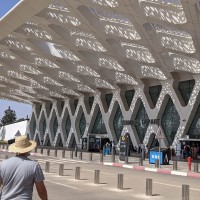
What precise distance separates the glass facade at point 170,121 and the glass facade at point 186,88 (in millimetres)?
1723

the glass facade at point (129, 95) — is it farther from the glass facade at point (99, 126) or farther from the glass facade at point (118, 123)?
the glass facade at point (99, 126)

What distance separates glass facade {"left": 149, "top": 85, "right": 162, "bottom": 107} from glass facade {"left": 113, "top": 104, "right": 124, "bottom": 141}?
6.39m

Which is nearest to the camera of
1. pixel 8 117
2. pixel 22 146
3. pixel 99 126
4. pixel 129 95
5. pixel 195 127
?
pixel 22 146

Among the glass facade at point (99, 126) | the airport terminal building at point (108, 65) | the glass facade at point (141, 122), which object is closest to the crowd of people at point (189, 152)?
the airport terminal building at point (108, 65)

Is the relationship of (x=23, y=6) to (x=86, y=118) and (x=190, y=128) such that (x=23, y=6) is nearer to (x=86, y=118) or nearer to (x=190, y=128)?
(x=190, y=128)

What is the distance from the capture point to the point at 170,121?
4066 centimetres

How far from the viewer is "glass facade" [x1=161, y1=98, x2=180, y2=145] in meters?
40.1

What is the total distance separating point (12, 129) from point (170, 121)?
49.6 metres

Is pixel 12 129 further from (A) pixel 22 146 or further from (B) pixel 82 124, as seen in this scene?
(A) pixel 22 146

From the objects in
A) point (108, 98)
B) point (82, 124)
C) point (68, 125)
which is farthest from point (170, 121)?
point (68, 125)

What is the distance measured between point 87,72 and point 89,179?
94.2 feet

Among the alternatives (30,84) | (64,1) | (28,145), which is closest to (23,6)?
(64,1)

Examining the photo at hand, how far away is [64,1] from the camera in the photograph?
21.6m

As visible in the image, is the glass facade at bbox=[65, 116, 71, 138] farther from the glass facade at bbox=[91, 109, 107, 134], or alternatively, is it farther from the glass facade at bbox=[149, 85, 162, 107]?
the glass facade at bbox=[149, 85, 162, 107]
